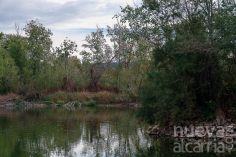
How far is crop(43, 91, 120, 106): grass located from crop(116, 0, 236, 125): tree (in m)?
19.9

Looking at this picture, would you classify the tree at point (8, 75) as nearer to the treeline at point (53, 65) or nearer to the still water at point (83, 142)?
the treeline at point (53, 65)

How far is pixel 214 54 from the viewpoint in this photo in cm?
1309

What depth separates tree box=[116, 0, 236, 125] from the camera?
12711 mm

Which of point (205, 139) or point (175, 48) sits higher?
point (175, 48)

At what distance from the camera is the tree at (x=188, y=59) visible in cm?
1271

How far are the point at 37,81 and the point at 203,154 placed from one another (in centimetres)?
3390

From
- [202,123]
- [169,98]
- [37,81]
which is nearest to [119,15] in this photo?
[169,98]

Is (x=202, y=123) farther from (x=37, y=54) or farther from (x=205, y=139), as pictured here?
(x=37, y=54)

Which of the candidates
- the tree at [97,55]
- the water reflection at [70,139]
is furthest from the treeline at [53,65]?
the water reflection at [70,139]

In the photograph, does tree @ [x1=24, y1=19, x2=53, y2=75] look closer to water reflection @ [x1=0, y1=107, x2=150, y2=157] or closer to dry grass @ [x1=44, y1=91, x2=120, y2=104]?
dry grass @ [x1=44, y1=91, x2=120, y2=104]

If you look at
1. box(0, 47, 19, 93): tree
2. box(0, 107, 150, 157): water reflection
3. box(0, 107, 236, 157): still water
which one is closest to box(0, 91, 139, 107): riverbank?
box(0, 47, 19, 93): tree

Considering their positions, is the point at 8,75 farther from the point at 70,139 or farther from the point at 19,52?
the point at 70,139

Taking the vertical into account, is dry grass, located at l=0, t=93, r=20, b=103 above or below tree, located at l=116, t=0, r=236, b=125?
below

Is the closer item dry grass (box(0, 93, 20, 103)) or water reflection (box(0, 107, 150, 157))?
water reflection (box(0, 107, 150, 157))
